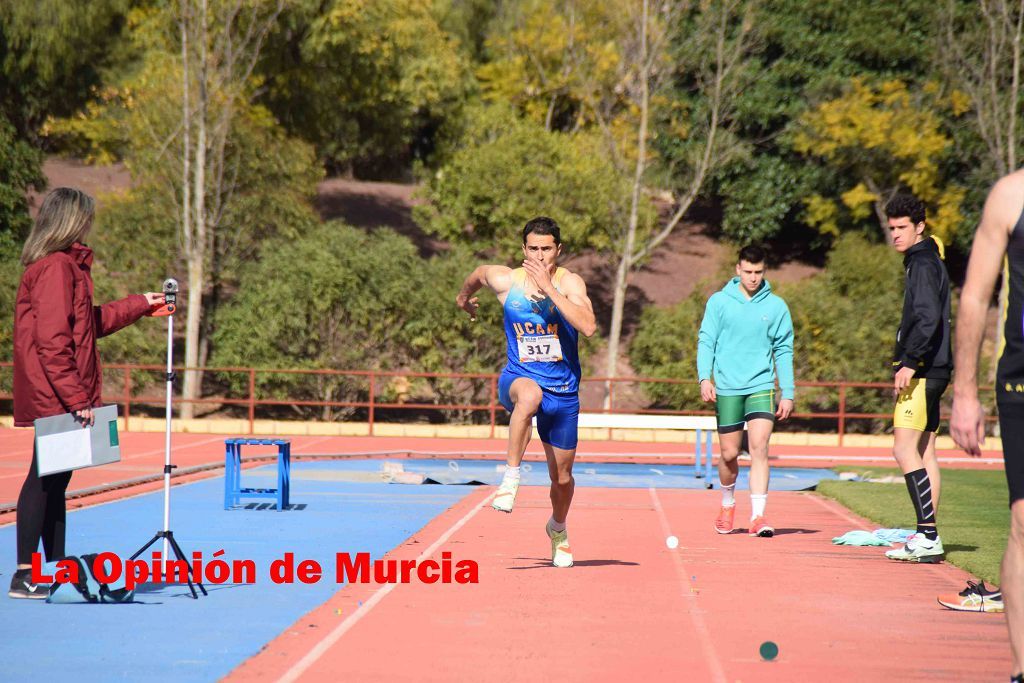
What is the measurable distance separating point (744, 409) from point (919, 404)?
165cm

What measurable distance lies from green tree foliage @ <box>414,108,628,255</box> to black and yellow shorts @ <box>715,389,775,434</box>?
23593 millimetres

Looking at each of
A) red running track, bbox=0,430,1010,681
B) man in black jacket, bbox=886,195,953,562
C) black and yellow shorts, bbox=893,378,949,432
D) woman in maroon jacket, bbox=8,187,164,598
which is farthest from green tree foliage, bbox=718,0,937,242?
woman in maroon jacket, bbox=8,187,164,598

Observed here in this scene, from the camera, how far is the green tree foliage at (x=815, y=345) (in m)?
26.3

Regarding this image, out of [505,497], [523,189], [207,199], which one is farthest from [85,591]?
[523,189]

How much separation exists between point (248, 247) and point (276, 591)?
25.6m

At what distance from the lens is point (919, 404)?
8398mm

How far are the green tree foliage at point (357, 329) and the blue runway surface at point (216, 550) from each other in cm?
903

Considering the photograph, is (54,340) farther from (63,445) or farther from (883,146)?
(883,146)

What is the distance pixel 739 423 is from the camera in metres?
9.75

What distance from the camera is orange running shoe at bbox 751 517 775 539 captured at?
9961 millimetres

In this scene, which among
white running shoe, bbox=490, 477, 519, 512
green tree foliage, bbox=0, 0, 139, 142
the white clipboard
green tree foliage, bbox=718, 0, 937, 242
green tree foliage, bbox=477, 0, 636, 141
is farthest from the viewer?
green tree foliage, bbox=477, 0, 636, 141

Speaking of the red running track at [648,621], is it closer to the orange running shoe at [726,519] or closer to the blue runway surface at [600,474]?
the orange running shoe at [726,519]

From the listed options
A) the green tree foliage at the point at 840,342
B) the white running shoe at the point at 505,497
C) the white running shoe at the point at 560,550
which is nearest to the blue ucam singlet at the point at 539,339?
the white running shoe at the point at 505,497

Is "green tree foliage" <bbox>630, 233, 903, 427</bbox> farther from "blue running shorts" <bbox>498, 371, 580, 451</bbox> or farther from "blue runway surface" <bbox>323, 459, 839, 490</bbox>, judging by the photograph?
"blue running shorts" <bbox>498, 371, 580, 451</bbox>
